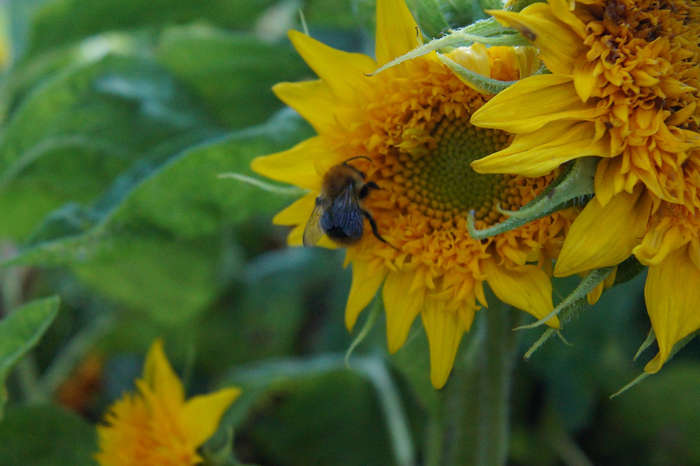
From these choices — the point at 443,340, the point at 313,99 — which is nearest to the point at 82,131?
the point at 313,99

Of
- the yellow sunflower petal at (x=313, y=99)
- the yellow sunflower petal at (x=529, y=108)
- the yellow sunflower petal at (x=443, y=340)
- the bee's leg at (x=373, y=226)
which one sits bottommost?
the yellow sunflower petal at (x=443, y=340)

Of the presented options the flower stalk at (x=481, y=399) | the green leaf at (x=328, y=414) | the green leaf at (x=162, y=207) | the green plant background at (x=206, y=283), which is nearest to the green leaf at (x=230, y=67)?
the green plant background at (x=206, y=283)

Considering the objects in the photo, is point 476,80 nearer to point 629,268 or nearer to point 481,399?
point 629,268

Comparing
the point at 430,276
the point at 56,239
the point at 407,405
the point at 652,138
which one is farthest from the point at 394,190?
the point at 407,405

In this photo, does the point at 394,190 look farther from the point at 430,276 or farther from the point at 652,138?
the point at 652,138

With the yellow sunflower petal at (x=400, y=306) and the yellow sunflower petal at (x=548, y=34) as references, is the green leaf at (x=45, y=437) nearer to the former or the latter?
the yellow sunflower petal at (x=400, y=306)

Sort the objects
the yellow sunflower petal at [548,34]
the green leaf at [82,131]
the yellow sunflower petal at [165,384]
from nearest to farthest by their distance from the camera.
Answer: the yellow sunflower petal at [548,34]
the yellow sunflower petal at [165,384]
the green leaf at [82,131]
